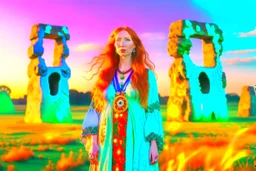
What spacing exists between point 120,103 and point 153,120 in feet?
0.76

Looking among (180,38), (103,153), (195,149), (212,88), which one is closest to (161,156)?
(195,149)

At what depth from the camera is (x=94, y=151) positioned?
101 inches

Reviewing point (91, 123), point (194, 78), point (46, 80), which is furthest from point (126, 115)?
point (46, 80)

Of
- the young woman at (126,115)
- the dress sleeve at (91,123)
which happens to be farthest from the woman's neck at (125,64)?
the dress sleeve at (91,123)

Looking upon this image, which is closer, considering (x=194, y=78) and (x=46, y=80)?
(x=194, y=78)

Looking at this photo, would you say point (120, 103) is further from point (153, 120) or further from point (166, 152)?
point (166, 152)

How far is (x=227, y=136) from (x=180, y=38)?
3.06m

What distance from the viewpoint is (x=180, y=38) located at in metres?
9.01

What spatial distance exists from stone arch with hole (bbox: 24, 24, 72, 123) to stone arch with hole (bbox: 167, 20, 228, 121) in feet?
8.34

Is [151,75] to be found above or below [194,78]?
below

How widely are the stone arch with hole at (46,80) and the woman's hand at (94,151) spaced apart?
22.5 feet

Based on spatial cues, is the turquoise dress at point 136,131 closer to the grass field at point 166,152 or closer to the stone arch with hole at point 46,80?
the grass field at point 166,152

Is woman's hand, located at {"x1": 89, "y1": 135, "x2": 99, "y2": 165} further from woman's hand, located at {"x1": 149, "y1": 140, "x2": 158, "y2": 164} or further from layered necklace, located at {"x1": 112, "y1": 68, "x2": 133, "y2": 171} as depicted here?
woman's hand, located at {"x1": 149, "y1": 140, "x2": 158, "y2": 164}

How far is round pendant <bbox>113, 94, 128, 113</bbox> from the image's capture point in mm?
2535
